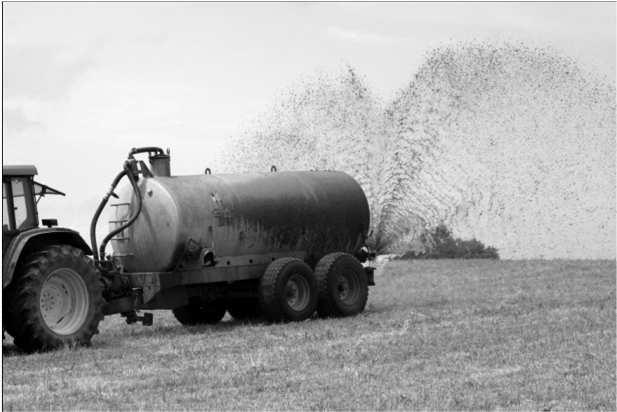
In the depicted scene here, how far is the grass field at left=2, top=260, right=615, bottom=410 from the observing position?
1039 cm

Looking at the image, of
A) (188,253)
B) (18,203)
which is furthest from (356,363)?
(188,253)

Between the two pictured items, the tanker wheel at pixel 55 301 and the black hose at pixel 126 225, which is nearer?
the tanker wheel at pixel 55 301

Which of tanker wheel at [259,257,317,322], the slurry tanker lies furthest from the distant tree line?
tanker wheel at [259,257,317,322]

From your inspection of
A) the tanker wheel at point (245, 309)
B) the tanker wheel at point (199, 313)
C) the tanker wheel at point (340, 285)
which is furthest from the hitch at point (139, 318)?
the tanker wheel at point (340, 285)

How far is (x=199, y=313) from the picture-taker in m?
19.1

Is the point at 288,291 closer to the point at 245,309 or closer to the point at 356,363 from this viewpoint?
the point at 245,309

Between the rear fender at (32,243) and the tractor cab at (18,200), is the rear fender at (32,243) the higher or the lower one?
the lower one

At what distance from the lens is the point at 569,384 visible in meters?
11.0

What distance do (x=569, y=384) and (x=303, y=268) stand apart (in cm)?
782

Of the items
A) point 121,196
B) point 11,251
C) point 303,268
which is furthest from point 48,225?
point 303,268

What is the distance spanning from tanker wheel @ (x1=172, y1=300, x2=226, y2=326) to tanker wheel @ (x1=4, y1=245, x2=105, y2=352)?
3631 millimetres

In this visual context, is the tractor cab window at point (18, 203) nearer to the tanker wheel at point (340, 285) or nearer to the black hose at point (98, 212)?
the black hose at point (98, 212)

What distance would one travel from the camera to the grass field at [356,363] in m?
10.4

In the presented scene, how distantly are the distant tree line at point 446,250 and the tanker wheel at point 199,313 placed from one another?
12.7m
